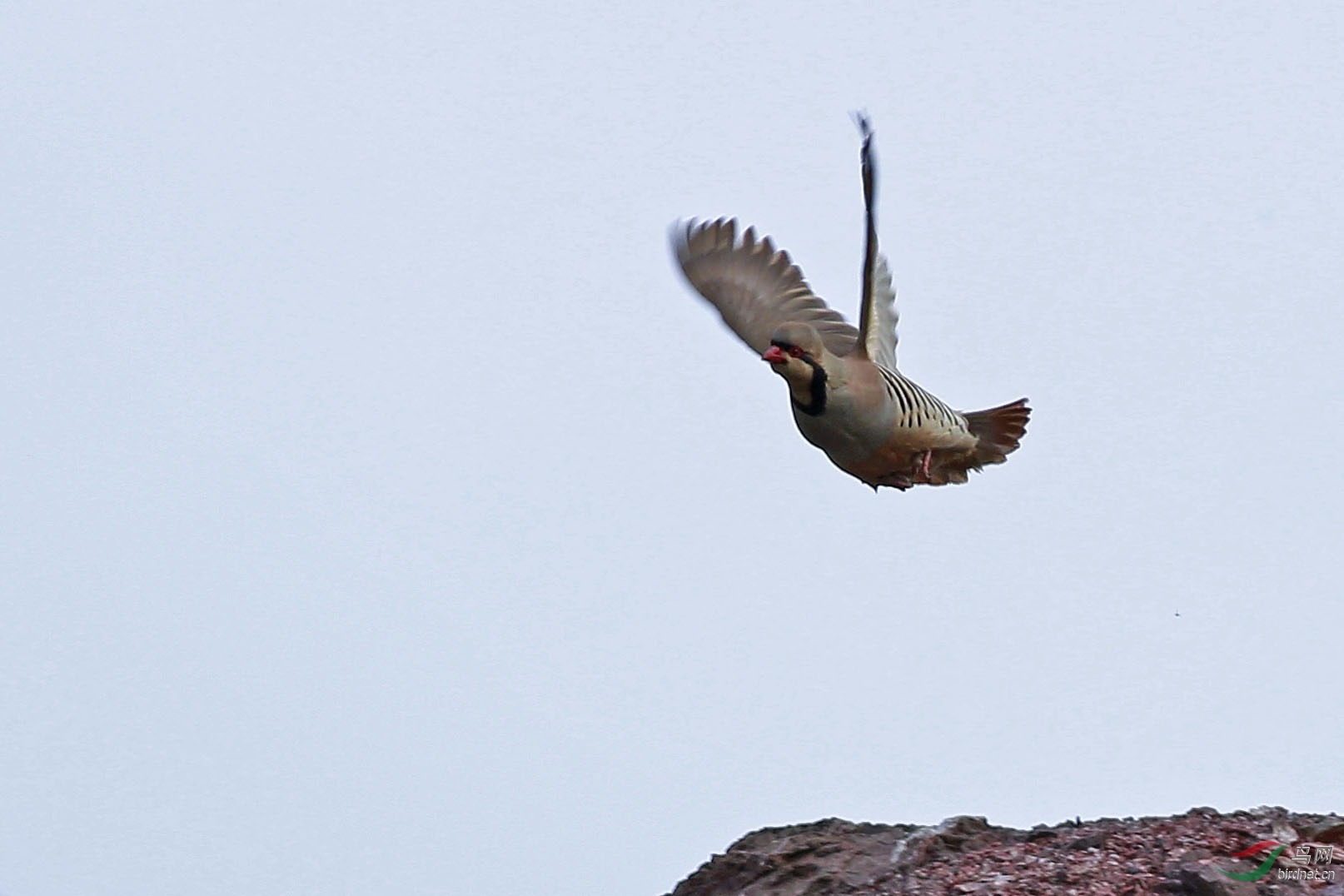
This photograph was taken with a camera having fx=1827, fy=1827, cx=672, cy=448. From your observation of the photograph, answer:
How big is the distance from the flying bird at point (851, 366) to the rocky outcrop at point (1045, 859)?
1.66 metres

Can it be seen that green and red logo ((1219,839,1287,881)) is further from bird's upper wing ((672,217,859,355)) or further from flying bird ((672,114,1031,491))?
bird's upper wing ((672,217,859,355))

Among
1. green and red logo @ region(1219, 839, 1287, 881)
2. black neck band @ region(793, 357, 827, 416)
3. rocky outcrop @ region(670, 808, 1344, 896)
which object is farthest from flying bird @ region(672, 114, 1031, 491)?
green and red logo @ region(1219, 839, 1287, 881)

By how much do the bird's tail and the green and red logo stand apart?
2678mm

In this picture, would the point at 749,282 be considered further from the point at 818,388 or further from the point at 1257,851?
the point at 1257,851

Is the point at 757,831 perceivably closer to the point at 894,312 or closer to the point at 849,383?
the point at 849,383

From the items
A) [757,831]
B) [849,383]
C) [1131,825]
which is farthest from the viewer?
[849,383]

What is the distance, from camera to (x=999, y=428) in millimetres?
8305

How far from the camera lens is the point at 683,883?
6.75 m

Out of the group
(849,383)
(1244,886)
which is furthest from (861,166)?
(1244,886)

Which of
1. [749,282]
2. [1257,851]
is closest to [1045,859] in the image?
[1257,851]

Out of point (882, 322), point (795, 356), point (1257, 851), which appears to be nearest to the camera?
point (1257, 851)

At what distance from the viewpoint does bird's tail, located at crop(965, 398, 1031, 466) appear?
326 inches

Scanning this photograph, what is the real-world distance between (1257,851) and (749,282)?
168 inches

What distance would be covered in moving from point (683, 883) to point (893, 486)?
2128 mm
